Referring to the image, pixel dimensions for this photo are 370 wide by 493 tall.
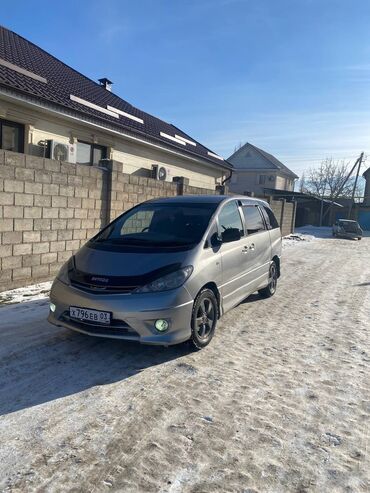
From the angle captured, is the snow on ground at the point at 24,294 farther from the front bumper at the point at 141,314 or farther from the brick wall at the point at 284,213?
the brick wall at the point at 284,213

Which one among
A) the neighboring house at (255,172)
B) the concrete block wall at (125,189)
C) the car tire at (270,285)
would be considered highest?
the neighboring house at (255,172)

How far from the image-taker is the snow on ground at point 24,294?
5.70 metres

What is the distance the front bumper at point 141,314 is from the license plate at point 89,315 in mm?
41

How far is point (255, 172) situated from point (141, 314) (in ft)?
160

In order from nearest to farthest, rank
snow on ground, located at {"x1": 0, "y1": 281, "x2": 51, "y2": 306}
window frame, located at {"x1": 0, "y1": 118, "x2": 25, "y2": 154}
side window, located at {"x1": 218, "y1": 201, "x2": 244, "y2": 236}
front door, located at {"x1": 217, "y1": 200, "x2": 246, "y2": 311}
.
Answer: front door, located at {"x1": 217, "y1": 200, "x2": 246, "y2": 311} → side window, located at {"x1": 218, "y1": 201, "x2": 244, "y2": 236} → snow on ground, located at {"x1": 0, "y1": 281, "x2": 51, "y2": 306} → window frame, located at {"x1": 0, "y1": 118, "x2": 25, "y2": 154}

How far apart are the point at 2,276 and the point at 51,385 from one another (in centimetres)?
327

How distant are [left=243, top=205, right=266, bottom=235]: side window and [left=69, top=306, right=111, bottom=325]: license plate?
2.81m

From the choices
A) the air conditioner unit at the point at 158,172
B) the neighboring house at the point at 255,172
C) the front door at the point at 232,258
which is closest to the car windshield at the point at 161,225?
the front door at the point at 232,258

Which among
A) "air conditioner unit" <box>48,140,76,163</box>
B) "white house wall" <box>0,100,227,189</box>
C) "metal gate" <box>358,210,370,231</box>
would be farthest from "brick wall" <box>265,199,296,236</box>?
"metal gate" <box>358,210,370,231</box>

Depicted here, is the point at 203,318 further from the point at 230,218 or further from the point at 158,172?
the point at 158,172

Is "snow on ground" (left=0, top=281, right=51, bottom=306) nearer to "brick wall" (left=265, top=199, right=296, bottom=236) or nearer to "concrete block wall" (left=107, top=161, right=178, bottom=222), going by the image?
"concrete block wall" (left=107, top=161, right=178, bottom=222)

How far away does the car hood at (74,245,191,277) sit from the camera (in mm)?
3855

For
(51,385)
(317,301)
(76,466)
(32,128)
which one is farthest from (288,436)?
(32,128)

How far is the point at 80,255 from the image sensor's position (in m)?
4.43
